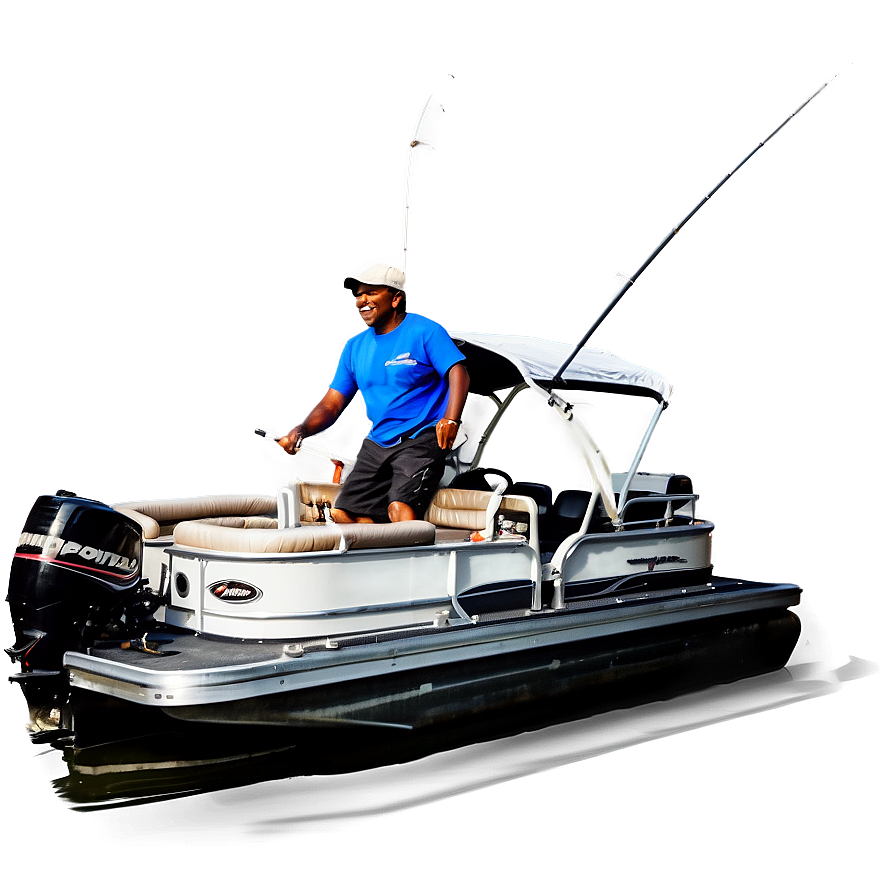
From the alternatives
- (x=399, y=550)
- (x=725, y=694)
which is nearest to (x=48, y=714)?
(x=399, y=550)

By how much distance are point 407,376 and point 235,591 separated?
1796 mm

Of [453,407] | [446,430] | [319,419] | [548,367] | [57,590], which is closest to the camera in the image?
[57,590]

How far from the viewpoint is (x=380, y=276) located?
230 inches

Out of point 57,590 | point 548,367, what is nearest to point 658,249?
point 548,367

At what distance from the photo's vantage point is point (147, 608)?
17.3 ft

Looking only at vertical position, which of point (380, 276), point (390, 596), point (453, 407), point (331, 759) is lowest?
point (331, 759)

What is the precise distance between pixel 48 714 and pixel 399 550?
1.99m

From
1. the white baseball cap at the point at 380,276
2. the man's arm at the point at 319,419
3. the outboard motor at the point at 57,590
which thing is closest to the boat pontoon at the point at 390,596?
the outboard motor at the point at 57,590

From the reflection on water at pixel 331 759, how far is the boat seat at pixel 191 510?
1.32 m

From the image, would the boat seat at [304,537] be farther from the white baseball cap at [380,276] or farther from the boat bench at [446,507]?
the white baseball cap at [380,276]

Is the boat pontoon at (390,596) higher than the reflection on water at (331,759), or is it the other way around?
the boat pontoon at (390,596)

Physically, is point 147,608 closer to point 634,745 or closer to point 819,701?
point 634,745

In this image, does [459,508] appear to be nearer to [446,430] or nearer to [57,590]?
[446,430]

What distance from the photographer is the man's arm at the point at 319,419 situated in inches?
253
